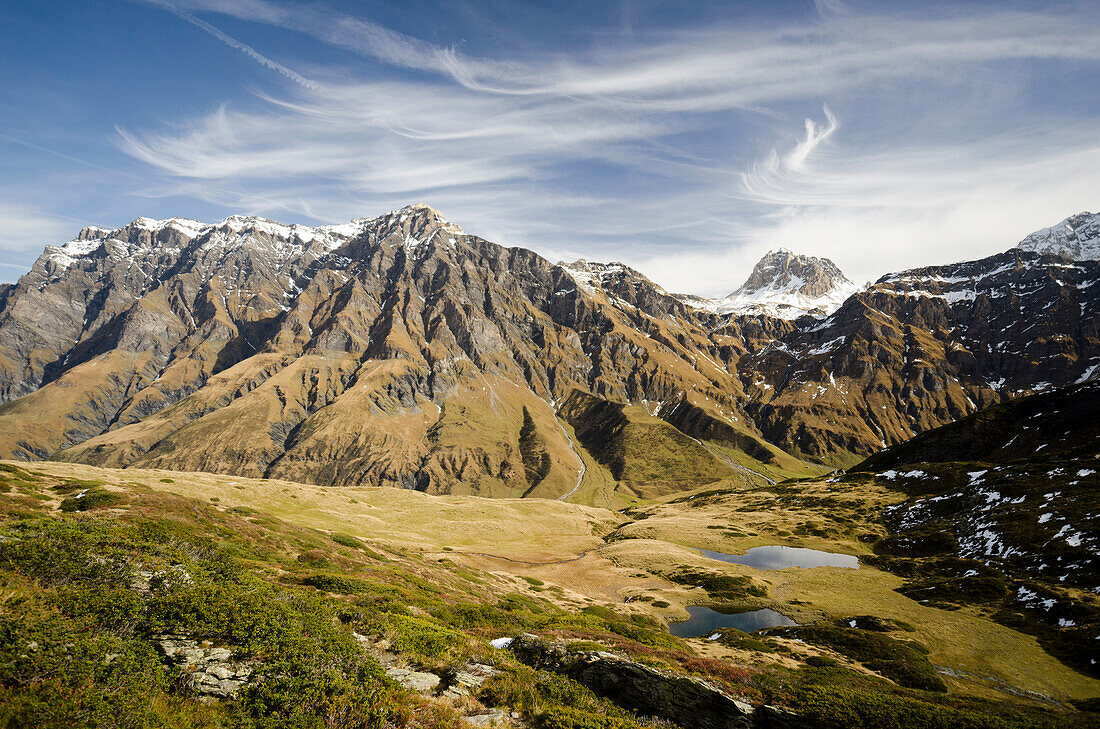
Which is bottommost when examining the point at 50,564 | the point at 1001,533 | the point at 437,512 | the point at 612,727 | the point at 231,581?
the point at 437,512

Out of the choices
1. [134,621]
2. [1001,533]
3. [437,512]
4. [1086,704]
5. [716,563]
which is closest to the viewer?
[134,621]

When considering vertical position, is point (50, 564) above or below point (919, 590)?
above

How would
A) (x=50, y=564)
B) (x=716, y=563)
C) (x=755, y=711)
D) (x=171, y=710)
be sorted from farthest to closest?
(x=716, y=563), (x=755, y=711), (x=50, y=564), (x=171, y=710)

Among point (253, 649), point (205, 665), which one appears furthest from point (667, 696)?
point (205, 665)

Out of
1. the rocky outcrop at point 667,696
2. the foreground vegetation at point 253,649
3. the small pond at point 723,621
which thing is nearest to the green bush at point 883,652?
the small pond at point 723,621

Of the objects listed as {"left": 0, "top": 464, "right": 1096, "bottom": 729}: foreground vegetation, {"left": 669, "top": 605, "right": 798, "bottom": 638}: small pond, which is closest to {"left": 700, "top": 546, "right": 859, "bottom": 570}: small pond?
{"left": 669, "top": 605, "right": 798, "bottom": 638}: small pond

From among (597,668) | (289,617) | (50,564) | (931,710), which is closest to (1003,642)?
(931,710)

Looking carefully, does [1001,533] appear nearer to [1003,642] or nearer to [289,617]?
[1003,642]

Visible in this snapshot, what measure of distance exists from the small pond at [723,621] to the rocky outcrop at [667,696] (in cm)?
3471

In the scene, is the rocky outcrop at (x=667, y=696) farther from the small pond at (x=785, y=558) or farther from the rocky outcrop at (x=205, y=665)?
the small pond at (x=785, y=558)

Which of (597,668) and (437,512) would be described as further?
(437,512)

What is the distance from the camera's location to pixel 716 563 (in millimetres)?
73125

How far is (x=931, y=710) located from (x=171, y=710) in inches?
1026

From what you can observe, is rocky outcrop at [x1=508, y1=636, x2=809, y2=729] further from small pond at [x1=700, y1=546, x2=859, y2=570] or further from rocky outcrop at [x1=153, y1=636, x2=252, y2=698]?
small pond at [x1=700, y1=546, x2=859, y2=570]
